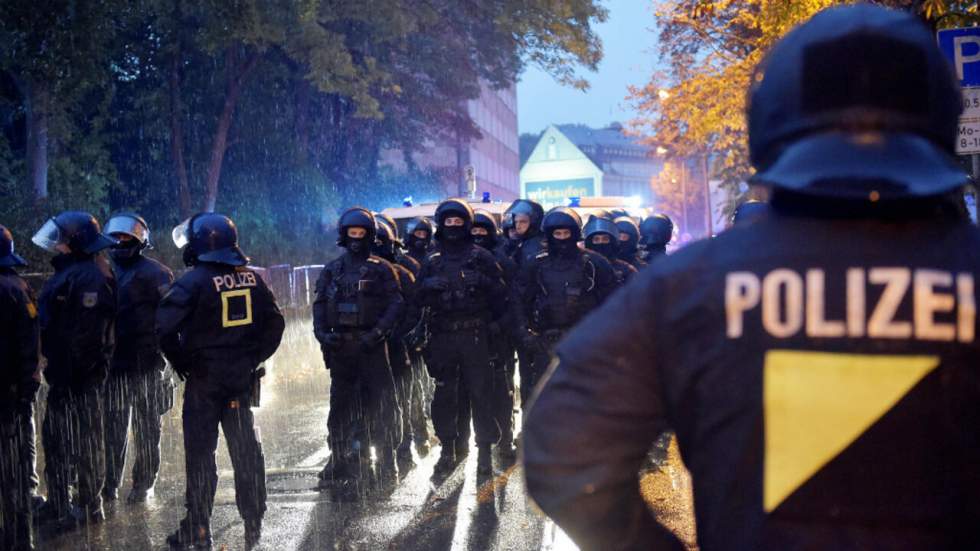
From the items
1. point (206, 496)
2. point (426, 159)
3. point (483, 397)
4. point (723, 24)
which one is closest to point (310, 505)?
point (206, 496)

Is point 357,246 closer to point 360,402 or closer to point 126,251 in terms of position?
point 360,402

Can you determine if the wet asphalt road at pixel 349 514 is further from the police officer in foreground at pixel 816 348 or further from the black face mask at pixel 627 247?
the police officer in foreground at pixel 816 348

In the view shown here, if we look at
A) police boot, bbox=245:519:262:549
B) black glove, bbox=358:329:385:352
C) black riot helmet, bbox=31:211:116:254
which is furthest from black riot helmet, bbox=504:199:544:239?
police boot, bbox=245:519:262:549

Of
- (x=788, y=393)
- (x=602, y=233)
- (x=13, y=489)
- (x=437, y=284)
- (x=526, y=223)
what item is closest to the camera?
(x=788, y=393)

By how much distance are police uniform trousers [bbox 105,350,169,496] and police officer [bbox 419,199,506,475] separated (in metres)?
2.08

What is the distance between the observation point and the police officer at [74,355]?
22.5 ft

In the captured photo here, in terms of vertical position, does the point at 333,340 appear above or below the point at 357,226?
below

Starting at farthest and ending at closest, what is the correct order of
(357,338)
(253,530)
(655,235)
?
(655,235) < (357,338) < (253,530)

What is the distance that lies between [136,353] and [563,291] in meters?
3.36

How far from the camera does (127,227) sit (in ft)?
24.6

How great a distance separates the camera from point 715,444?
5.59ft

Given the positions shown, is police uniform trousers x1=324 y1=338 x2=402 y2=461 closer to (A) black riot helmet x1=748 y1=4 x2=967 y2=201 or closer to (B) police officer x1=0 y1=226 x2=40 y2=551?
(B) police officer x1=0 y1=226 x2=40 y2=551

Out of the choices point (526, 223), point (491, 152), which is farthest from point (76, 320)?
point (491, 152)

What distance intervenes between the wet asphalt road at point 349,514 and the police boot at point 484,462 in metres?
0.08
